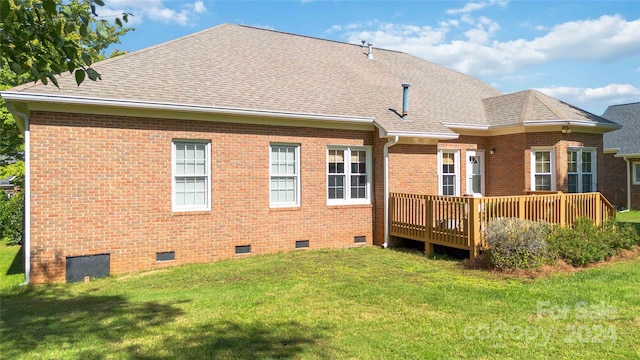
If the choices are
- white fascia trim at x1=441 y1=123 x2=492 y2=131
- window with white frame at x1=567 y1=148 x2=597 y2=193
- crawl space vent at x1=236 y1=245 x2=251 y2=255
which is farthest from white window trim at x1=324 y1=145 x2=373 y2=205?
window with white frame at x1=567 y1=148 x2=597 y2=193

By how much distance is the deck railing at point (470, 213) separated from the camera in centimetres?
1008

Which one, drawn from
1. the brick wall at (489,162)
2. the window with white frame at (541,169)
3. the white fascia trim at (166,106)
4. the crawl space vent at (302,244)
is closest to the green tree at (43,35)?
the white fascia trim at (166,106)

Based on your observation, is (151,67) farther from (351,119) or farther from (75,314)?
(75,314)

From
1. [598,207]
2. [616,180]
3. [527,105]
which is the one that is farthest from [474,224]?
[616,180]

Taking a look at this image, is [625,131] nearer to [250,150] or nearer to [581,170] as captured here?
[581,170]

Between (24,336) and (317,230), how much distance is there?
7.46 m

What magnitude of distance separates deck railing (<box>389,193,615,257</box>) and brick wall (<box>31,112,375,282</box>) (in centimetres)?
191

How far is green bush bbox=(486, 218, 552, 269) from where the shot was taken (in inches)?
348

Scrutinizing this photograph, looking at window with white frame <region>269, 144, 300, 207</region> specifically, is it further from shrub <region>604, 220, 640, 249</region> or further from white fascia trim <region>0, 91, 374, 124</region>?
shrub <region>604, 220, 640, 249</region>

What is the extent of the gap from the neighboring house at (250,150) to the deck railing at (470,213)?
86 centimetres

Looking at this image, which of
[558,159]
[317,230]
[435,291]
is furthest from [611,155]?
[435,291]

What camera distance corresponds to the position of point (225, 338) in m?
5.39

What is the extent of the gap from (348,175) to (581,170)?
26.6 ft

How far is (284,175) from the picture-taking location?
11656mm
